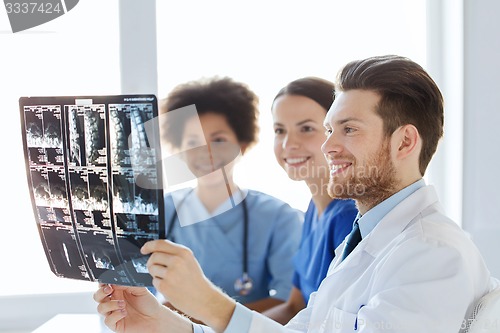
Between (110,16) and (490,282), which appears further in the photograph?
(110,16)

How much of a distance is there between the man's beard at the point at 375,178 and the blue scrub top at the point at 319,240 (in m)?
0.40

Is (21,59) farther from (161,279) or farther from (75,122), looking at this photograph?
(161,279)

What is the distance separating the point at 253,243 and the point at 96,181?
97 cm

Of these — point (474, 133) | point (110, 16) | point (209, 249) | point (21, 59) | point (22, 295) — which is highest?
point (110, 16)

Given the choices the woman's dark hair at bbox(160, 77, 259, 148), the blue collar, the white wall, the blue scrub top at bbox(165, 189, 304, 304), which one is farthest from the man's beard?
the white wall

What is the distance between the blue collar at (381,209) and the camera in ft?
3.78

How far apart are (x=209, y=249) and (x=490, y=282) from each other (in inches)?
40.4

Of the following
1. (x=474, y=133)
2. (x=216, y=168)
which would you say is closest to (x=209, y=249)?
(x=216, y=168)

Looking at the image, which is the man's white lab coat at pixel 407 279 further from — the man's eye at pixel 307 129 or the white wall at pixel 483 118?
the white wall at pixel 483 118

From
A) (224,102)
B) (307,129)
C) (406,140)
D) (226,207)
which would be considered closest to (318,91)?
(307,129)

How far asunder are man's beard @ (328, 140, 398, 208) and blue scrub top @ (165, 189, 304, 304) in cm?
75

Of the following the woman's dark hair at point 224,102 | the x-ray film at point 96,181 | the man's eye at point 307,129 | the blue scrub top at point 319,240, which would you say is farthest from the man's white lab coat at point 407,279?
the woman's dark hair at point 224,102

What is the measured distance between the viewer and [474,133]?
2057 millimetres

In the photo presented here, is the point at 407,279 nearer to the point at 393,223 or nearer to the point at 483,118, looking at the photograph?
the point at 393,223
